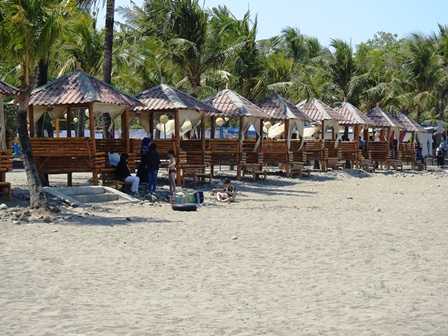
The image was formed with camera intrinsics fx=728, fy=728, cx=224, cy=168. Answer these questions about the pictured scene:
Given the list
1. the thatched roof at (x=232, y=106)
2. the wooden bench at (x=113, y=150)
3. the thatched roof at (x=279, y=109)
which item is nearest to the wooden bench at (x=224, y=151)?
the thatched roof at (x=232, y=106)

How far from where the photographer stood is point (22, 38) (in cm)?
1470

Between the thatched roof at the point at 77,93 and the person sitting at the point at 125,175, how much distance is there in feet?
5.34

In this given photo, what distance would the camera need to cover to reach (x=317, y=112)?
35594 mm

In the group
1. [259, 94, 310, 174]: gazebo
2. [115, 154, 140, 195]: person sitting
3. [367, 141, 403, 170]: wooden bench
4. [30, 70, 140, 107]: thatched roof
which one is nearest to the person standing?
[115, 154, 140, 195]: person sitting

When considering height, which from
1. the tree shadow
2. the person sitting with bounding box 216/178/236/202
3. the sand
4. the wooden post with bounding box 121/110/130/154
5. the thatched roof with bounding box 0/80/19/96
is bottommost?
the sand

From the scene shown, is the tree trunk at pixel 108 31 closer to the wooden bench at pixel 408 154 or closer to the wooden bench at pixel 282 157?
the wooden bench at pixel 282 157

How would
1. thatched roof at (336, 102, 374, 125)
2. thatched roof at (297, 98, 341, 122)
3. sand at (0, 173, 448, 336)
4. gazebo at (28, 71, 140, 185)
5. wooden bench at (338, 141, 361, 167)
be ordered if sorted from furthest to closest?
wooden bench at (338, 141, 361, 167), thatched roof at (336, 102, 374, 125), thatched roof at (297, 98, 341, 122), gazebo at (28, 71, 140, 185), sand at (0, 173, 448, 336)

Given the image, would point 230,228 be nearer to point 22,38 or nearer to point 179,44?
point 22,38

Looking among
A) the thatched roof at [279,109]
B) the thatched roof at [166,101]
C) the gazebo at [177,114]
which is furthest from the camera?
the thatched roof at [279,109]

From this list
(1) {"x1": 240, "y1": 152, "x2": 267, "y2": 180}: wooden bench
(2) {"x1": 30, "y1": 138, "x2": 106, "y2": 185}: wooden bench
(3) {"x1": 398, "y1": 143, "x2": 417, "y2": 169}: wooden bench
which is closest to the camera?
(2) {"x1": 30, "y1": 138, "x2": 106, "y2": 185}: wooden bench

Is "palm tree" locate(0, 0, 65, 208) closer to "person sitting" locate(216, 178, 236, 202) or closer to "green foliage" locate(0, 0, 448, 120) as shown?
"green foliage" locate(0, 0, 448, 120)

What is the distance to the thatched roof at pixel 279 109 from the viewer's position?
100ft

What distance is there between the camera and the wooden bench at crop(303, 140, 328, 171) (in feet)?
116

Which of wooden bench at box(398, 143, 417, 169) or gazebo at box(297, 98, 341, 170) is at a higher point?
gazebo at box(297, 98, 341, 170)
